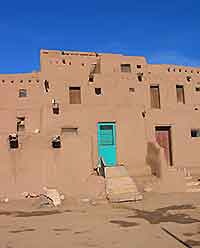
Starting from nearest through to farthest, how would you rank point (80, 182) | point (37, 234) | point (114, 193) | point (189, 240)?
1. point (189, 240)
2. point (37, 234)
3. point (114, 193)
4. point (80, 182)

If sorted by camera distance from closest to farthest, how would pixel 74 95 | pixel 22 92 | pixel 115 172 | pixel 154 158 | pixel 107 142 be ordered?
1. pixel 115 172
2. pixel 154 158
3. pixel 107 142
4. pixel 74 95
5. pixel 22 92

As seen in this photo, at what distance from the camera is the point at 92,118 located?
1839cm

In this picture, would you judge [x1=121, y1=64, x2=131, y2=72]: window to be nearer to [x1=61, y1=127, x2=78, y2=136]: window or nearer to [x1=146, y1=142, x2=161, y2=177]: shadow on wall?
[x1=146, y1=142, x2=161, y2=177]: shadow on wall

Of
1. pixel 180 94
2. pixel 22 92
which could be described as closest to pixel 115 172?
pixel 180 94

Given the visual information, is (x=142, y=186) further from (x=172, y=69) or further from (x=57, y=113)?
(x=172, y=69)

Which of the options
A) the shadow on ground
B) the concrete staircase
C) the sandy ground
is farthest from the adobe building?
the shadow on ground

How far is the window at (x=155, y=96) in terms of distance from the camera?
69.2 feet

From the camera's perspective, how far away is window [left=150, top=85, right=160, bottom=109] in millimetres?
21094

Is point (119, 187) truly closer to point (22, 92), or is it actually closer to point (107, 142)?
point (107, 142)

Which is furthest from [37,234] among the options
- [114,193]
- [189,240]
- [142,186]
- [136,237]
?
[142,186]

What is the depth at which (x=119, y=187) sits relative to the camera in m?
14.6

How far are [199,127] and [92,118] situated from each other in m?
7.44

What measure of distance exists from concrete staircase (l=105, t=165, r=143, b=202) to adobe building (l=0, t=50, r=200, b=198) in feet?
3.46

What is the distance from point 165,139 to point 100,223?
11.9 m
